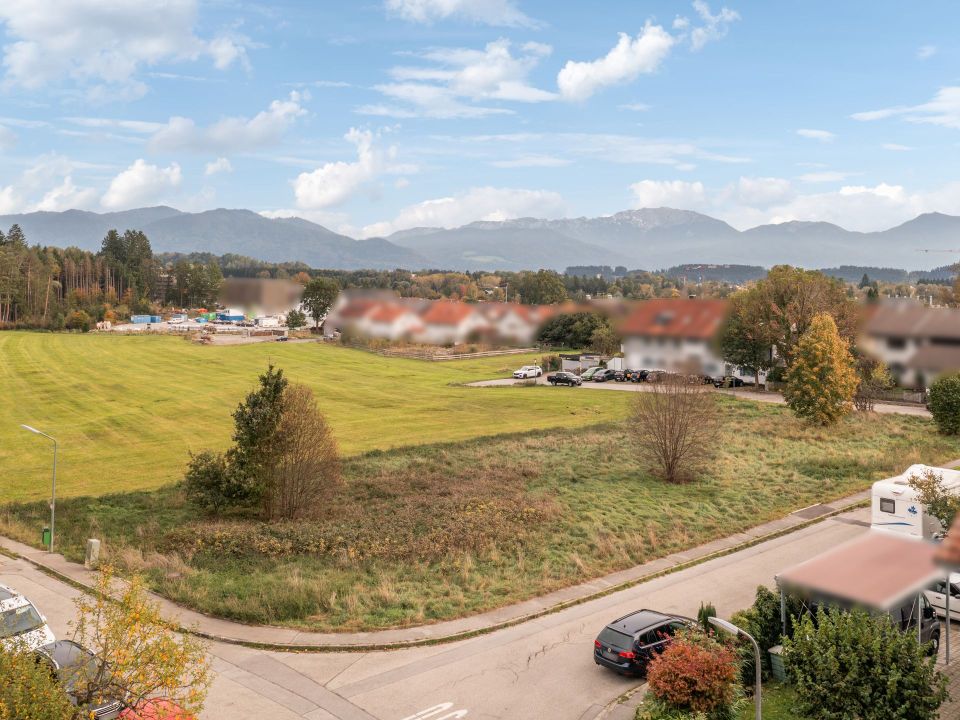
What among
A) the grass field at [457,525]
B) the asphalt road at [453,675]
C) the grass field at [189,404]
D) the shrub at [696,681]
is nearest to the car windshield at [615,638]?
the asphalt road at [453,675]

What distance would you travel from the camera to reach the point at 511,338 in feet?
93.4

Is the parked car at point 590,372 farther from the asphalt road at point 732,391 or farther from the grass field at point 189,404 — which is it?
Result: the grass field at point 189,404

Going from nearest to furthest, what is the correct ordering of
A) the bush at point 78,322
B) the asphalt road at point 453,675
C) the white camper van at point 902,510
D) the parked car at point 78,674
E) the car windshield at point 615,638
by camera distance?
the parked car at point 78,674 → the asphalt road at point 453,675 → the car windshield at point 615,638 → the white camper van at point 902,510 → the bush at point 78,322

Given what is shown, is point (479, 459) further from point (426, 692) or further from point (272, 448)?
point (426, 692)

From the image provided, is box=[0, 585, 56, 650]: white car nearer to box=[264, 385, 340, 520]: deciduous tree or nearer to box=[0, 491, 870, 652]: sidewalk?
box=[0, 491, 870, 652]: sidewalk

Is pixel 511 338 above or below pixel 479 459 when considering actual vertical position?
above

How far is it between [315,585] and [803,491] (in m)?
22.6

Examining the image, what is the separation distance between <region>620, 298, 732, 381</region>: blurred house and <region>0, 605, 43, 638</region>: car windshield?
15947mm

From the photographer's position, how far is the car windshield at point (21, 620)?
17.4 meters

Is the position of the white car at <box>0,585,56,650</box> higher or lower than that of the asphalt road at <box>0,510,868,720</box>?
higher

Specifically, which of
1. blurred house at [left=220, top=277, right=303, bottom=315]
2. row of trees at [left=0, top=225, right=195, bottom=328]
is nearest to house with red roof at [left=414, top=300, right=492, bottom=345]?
blurred house at [left=220, top=277, right=303, bottom=315]

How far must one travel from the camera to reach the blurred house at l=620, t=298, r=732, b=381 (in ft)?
29.1

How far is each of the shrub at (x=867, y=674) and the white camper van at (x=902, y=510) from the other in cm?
1095

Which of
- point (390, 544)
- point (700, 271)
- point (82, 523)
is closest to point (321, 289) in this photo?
point (82, 523)
